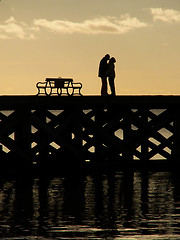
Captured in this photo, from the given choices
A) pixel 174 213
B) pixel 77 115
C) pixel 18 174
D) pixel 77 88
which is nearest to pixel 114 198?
pixel 174 213

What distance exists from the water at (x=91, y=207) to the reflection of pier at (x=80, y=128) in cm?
238

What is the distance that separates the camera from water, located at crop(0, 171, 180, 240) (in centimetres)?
1317

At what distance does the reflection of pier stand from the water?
2.38m

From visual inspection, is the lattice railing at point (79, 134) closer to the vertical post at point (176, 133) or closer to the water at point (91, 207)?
the vertical post at point (176, 133)

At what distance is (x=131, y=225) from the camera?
13.9 m

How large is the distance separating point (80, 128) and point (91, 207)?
9474 millimetres

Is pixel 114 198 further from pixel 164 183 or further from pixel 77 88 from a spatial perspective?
pixel 77 88

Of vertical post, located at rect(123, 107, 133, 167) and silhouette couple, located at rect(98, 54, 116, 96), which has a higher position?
silhouette couple, located at rect(98, 54, 116, 96)

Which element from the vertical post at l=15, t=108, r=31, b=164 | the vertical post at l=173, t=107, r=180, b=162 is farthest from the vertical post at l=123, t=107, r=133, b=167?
the vertical post at l=15, t=108, r=31, b=164

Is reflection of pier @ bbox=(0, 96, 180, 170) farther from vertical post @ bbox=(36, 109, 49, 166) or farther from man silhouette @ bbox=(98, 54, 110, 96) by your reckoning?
man silhouette @ bbox=(98, 54, 110, 96)

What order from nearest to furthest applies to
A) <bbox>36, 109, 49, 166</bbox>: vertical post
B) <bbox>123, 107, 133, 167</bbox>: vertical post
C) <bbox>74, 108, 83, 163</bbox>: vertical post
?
<bbox>36, 109, 49, 166</bbox>: vertical post
<bbox>74, 108, 83, 163</bbox>: vertical post
<bbox>123, 107, 133, 167</bbox>: vertical post

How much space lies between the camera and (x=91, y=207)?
1625 cm

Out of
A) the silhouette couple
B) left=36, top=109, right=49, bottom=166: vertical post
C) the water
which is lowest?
the water

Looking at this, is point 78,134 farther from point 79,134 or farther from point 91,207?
point 91,207
